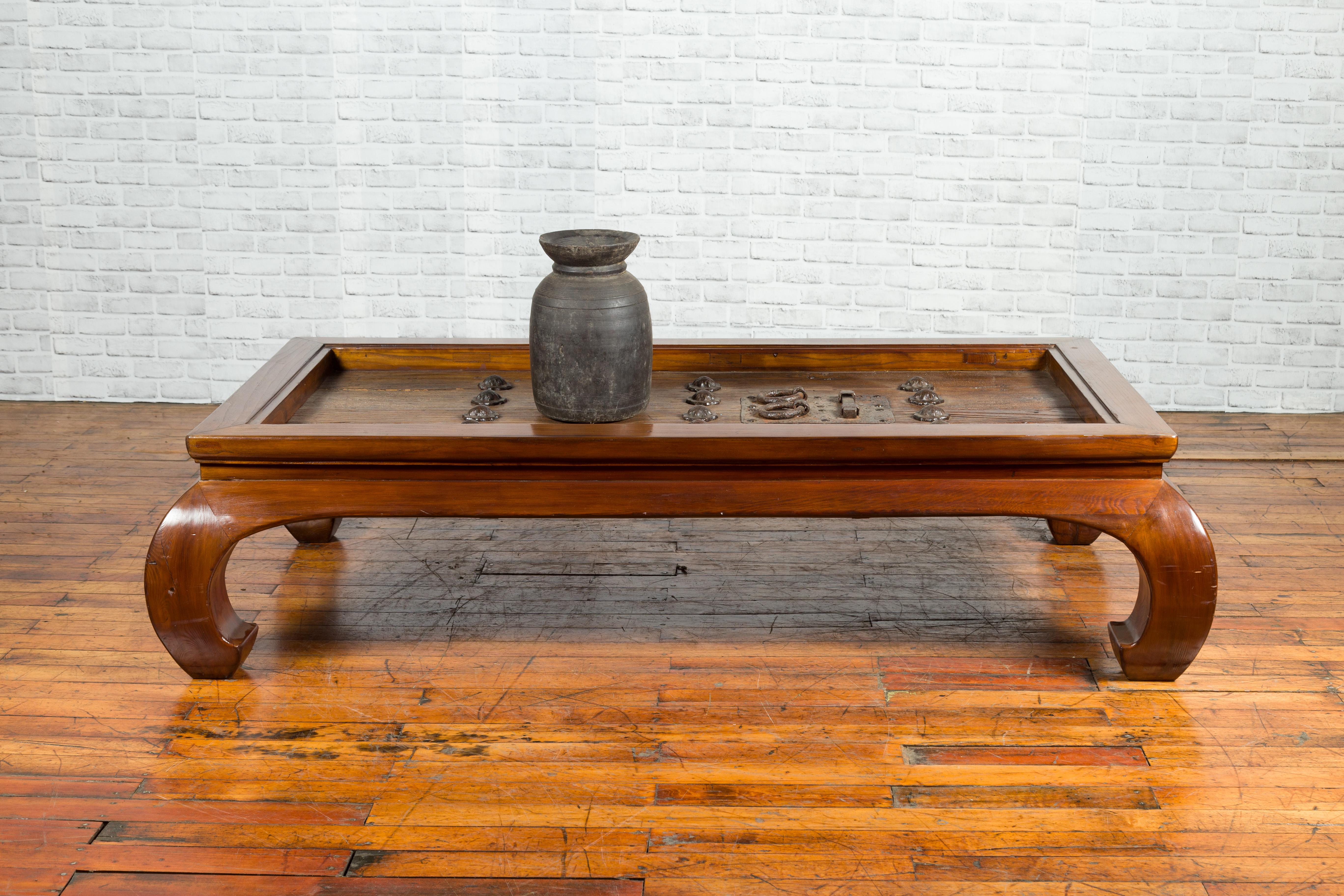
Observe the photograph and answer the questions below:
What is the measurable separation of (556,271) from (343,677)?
927mm

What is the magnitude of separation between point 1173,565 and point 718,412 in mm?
953

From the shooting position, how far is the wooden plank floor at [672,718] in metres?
2.00

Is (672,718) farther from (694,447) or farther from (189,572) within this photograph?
(189,572)

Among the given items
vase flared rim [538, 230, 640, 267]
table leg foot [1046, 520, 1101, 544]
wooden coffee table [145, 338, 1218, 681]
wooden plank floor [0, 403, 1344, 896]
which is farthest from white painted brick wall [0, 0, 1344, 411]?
wooden coffee table [145, 338, 1218, 681]

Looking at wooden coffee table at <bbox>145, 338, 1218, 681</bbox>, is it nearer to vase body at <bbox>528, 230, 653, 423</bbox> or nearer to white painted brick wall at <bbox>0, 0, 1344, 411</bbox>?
vase body at <bbox>528, 230, 653, 423</bbox>

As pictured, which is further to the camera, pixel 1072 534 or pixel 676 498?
pixel 1072 534

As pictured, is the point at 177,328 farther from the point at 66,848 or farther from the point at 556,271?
the point at 66,848

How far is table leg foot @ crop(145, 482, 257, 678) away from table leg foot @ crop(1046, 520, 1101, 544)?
1.95 metres

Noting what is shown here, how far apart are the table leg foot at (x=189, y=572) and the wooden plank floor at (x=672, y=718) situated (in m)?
0.12

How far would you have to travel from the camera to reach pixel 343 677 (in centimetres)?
257

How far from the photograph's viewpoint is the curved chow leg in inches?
95.4

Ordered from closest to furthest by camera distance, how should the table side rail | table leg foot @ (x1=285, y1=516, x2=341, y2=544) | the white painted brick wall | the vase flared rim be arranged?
the table side rail < the vase flared rim < table leg foot @ (x1=285, y1=516, x2=341, y2=544) < the white painted brick wall

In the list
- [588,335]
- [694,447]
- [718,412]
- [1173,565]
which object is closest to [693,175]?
[718,412]

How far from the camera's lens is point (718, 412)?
8.92ft
